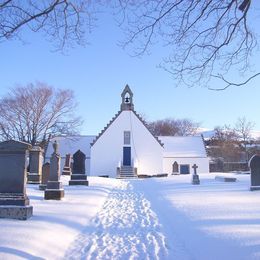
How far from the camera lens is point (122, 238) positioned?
26.1ft

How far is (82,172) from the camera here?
865 inches

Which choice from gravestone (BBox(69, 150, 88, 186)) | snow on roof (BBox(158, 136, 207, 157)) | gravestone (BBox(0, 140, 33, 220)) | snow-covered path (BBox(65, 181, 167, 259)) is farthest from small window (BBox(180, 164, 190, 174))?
gravestone (BBox(0, 140, 33, 220))

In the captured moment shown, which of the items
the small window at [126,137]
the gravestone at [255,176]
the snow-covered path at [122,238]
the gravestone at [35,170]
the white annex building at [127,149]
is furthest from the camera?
the small window at [126,137]

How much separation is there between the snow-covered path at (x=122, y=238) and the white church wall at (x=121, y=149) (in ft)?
104

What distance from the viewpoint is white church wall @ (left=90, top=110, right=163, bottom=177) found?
43531 mm

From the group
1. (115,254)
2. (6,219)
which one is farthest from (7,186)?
(115,254)

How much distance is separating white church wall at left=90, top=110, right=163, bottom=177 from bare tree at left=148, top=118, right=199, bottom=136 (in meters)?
34.0

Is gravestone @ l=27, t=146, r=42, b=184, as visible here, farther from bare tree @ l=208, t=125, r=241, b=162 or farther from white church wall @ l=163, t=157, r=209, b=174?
bare tree @ l=208, t=125, r=241, b=162

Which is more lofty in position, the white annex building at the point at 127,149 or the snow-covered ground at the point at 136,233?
the white annex building at the point at 127,149

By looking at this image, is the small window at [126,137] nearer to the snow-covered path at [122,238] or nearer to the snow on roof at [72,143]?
the snow on roof at [72,143]

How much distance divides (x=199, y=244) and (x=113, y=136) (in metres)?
37.0

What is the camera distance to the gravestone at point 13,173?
9.39 m

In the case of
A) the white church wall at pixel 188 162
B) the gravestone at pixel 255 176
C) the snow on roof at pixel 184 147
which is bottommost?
the gravestone at pixel 255 176

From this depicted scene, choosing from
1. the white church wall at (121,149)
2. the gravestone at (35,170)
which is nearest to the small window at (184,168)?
the white church wall at (121,149)
